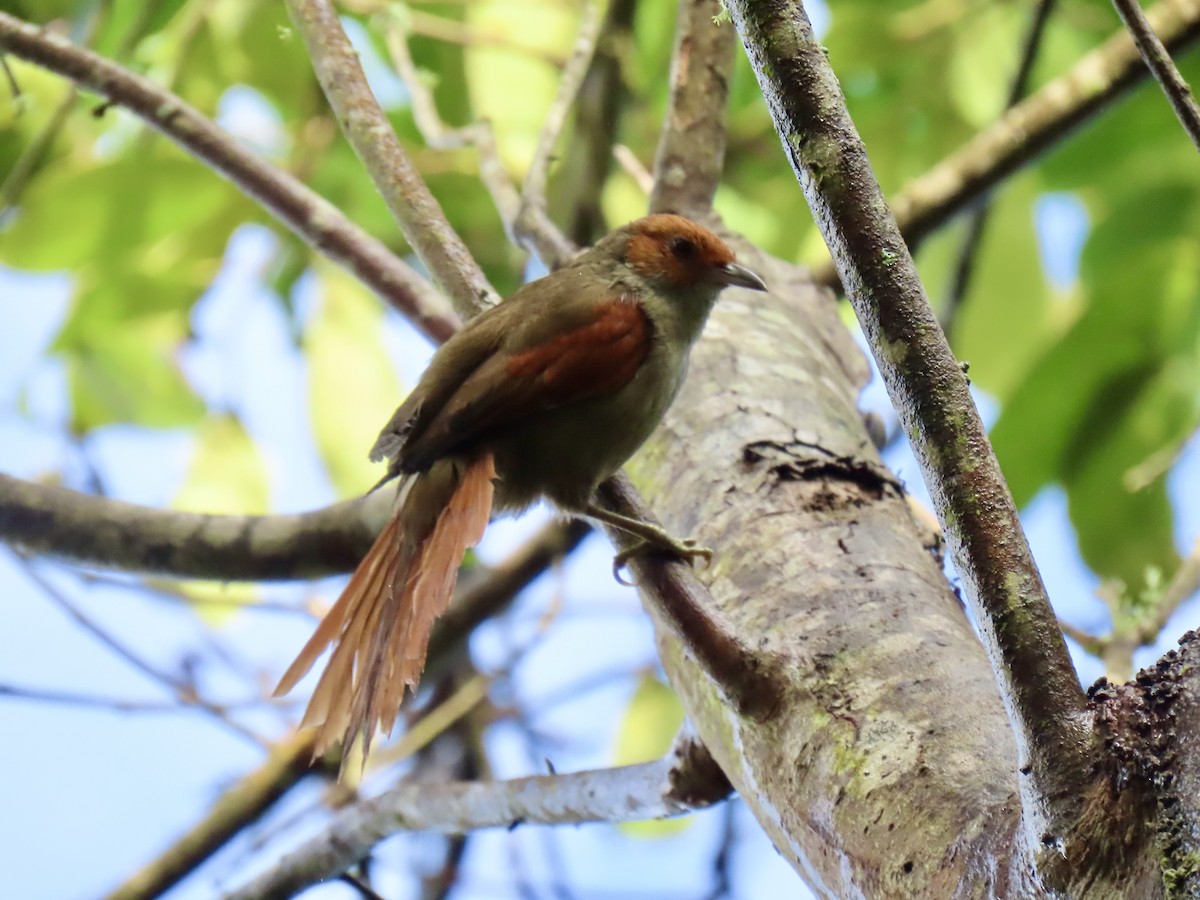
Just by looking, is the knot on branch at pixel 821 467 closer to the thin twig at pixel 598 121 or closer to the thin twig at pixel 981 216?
the thin twig at pixel 981 216

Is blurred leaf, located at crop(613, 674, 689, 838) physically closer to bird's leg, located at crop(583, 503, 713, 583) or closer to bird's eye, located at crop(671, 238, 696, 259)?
bird's eye, located at crop(671, 238, 696, 259)

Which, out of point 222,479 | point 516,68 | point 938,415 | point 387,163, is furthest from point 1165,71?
point 222,479

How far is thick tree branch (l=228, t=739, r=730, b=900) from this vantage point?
1938 mm

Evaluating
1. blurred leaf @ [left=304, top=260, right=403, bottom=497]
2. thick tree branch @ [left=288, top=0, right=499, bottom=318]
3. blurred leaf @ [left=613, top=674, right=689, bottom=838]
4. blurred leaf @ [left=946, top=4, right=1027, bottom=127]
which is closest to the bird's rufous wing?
thick tree branch @ [left=288, top=0, right=499, bottom=318]

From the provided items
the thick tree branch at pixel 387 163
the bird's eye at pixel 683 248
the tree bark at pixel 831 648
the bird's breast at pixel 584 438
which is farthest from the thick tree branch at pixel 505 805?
the bird's eye at pixel 683 248

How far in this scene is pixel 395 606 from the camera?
2.00m

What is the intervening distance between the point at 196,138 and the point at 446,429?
958 millimetres

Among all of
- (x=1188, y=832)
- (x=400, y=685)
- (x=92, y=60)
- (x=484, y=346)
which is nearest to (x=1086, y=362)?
(x=484, y=346)

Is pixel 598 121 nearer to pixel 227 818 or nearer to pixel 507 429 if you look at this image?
pixel 507 429

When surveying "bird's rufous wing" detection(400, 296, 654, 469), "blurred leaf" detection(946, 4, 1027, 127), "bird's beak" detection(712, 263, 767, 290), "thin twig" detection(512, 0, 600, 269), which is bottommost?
"bird's rufous wing" detection(400, 296, 654, 469)

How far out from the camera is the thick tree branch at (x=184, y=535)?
245cm

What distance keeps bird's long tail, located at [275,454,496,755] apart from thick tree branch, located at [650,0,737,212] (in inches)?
46.9

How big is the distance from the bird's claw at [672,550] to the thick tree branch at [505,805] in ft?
0.93

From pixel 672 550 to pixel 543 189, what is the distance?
1.45 metres
